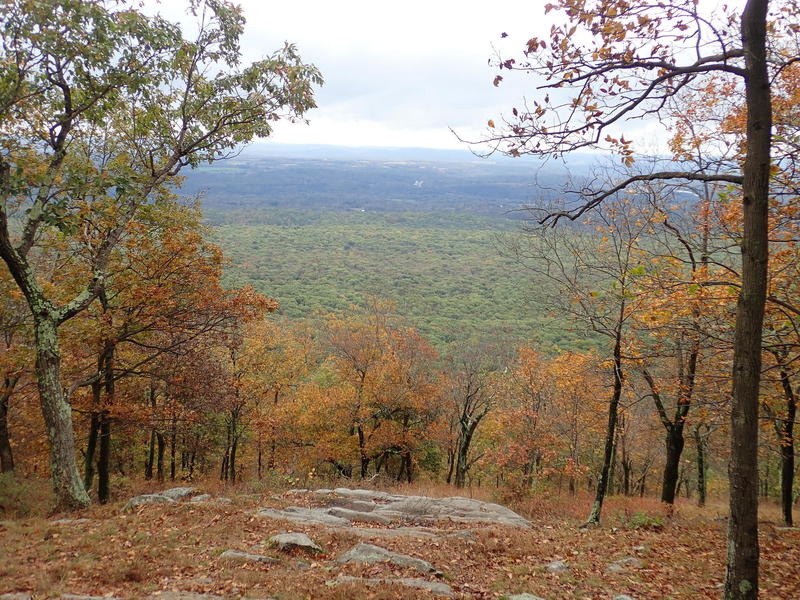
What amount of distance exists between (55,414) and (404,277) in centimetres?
13263

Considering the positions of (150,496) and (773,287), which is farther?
(150,496)

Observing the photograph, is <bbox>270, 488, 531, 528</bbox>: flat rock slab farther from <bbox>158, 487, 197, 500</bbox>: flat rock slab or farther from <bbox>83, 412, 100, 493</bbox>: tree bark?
<bbox>83, 412, 100, 493</bbox>: tree bark

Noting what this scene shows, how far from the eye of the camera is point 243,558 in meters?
7.66

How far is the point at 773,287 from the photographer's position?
8.05 meters

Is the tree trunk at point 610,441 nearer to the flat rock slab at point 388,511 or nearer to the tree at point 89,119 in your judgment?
the flat rock slab at point 388,511

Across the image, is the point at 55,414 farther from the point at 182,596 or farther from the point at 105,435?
the point at 182,596

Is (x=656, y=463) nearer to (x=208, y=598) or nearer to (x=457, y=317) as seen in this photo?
(x=208, y=598)

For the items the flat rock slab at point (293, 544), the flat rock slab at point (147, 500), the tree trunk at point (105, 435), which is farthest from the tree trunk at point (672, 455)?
the tree trunk at point (105, 435)

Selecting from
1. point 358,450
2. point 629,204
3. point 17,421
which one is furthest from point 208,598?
point 358,450

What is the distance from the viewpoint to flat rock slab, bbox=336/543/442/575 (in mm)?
7887

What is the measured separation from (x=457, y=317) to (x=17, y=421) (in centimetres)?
8807

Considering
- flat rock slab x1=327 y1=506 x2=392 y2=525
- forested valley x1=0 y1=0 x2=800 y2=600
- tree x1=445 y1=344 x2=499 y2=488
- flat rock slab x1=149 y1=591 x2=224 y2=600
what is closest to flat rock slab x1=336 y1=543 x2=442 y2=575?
forested valley x1=0 y1=0 x2=800 y2=600

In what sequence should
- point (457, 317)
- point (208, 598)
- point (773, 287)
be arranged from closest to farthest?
point (208, 598)
point (773, 287)
point (457, 317)

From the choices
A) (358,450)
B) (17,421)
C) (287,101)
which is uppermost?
(287,101)
